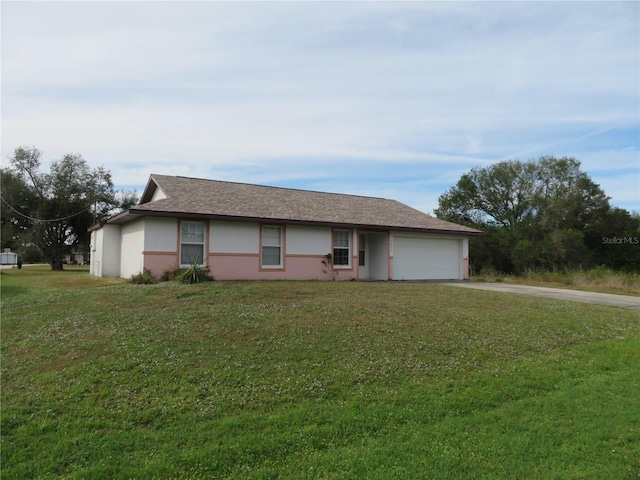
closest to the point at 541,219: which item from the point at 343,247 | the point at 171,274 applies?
the point at 343,247

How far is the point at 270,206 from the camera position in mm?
19047

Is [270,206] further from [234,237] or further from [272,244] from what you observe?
[234,237]

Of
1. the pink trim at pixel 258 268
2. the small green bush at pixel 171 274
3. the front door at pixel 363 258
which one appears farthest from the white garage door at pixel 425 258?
the small green bush at pixel 171 274

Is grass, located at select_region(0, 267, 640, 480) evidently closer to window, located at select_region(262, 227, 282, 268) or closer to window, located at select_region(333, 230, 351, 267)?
window, located at select_region(262, 227, 282, 268)

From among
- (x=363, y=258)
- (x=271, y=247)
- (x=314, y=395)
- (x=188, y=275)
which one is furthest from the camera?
Answer: (x=363, y=258)

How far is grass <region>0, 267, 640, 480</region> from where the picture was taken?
391cm

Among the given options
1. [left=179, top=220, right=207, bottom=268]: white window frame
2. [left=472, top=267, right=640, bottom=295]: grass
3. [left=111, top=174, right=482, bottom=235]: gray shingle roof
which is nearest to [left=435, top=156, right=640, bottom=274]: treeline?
[left=472, top=267, right=640, bottom=295]: grass

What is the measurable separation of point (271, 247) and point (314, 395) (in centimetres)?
1291

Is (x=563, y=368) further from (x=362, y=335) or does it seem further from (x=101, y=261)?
(x=101, y=261)

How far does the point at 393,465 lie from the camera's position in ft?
12.6

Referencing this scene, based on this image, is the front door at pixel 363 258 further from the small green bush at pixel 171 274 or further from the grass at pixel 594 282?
the small green bush at pixel 171 274

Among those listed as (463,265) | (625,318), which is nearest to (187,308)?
(625,318)

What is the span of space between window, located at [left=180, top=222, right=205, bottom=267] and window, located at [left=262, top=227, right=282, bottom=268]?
98.2 inches

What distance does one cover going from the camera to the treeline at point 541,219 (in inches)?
1314
